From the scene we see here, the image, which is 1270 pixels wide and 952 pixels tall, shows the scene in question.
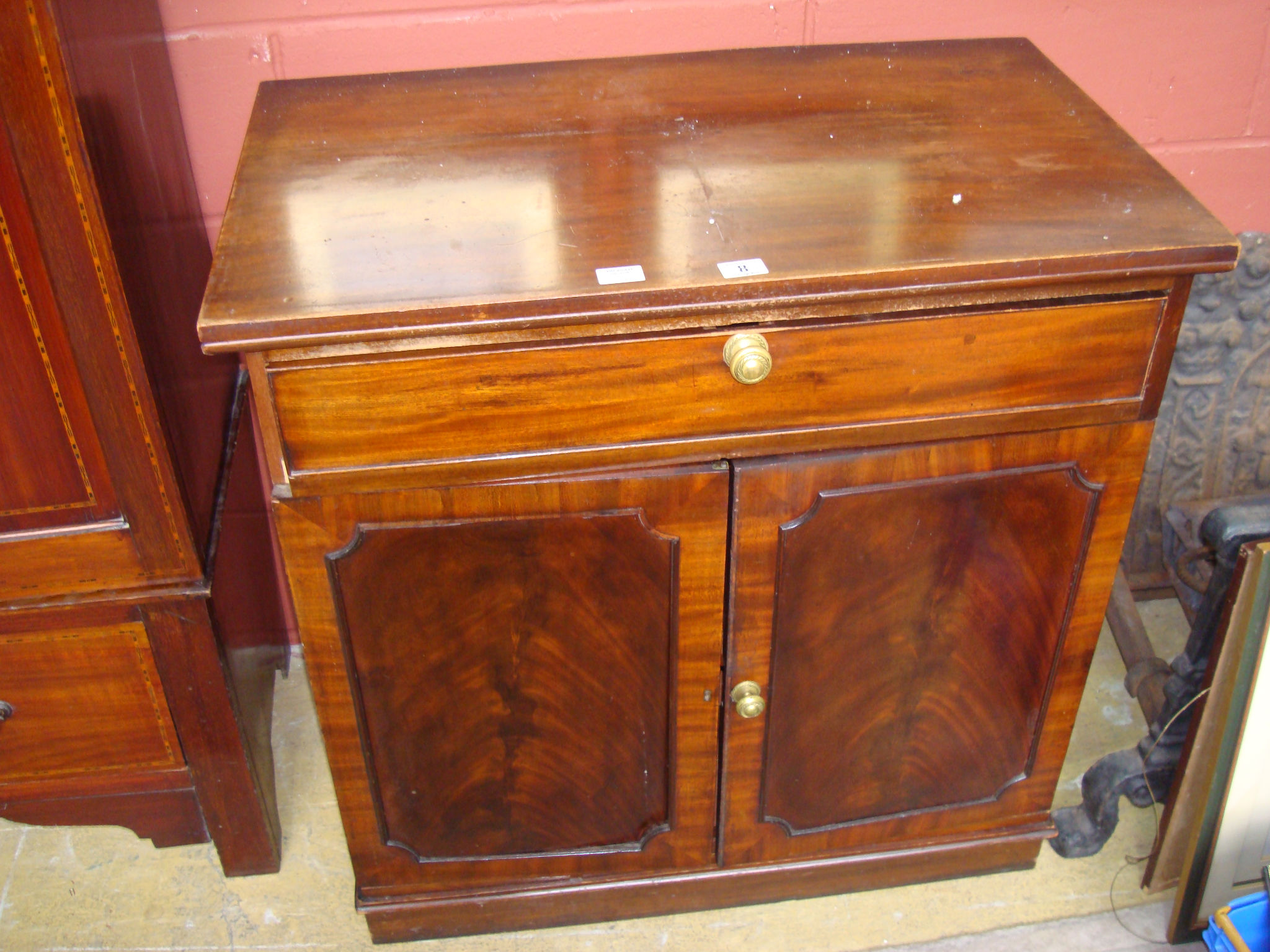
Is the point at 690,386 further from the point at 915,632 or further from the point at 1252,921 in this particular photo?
the point at 1252,921

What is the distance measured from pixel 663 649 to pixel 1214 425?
3.63 ft

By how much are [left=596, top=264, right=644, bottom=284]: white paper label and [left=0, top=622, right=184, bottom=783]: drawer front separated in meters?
0.75

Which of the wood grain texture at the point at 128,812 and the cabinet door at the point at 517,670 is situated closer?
the cabinet door at the point at 517,670

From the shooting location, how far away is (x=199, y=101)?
1472mm

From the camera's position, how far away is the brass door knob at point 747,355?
1.03 metres

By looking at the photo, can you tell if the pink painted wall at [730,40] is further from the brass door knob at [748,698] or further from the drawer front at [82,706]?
the brass door knob at [748,698]

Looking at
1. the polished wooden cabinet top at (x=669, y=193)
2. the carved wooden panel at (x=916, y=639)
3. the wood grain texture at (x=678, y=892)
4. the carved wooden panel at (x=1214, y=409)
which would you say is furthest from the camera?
the carved wooden panel at (x=1214, y=409)

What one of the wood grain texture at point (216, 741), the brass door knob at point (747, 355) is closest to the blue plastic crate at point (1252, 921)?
the brass door knob at point (747, 355)

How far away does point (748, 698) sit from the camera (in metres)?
1.30

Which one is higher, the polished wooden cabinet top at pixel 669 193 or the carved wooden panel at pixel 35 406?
the polished wooden cabinet top at pixel 669 193

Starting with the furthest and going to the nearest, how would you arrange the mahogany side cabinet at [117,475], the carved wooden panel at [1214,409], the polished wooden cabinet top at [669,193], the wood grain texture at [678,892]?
the carved wooden panel at [1214,409] < the wood grain texture at [678,892] < the mahogany side cabinet at [117,475] < the polished wooden cabinet top at [669,193]

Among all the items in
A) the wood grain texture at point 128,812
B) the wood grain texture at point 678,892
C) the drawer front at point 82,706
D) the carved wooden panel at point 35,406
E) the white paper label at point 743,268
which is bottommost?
the wood grain texture at point 678,892

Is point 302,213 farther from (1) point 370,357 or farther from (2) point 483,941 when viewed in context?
(2) point 483,941

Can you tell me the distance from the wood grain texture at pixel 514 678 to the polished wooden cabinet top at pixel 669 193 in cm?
26
